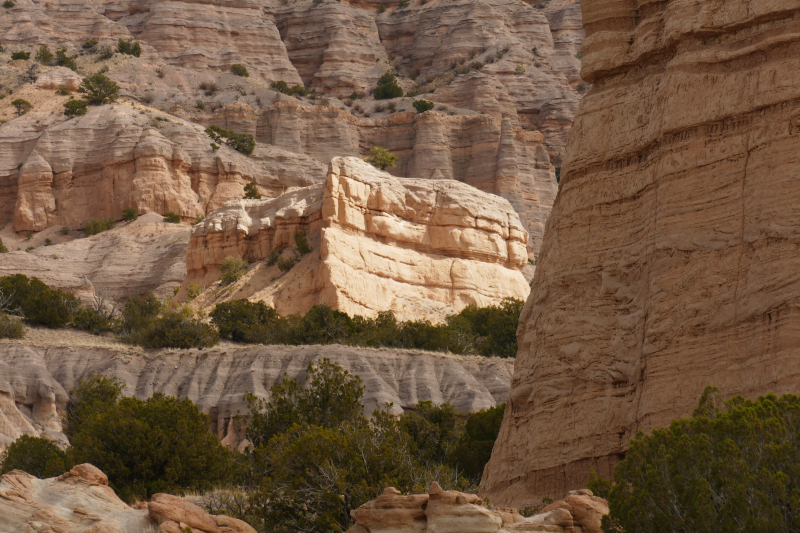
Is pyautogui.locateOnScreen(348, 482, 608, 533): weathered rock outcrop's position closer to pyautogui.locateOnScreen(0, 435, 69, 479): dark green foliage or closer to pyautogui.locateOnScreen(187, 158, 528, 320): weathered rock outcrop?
pyautogui.locateOnScreen(0, 435, 69, 479): dark green foliage

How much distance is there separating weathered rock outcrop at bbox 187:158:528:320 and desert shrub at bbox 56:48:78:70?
145 ft

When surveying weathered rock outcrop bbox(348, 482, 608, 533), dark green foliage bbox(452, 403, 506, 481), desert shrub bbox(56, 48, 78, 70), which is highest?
desert shrub bbox(56, 48, 78, 70)

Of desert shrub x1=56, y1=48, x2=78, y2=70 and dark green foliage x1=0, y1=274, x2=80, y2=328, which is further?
desert shrub x1=56, y1=48, x2=78, y2=70

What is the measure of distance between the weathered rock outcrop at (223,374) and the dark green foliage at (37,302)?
16.3 ft

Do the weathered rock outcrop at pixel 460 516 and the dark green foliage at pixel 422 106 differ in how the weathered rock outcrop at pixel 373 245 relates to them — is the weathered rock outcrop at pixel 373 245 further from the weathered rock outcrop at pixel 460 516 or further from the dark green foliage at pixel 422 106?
the weathered rock outcrop at pixel 460 516

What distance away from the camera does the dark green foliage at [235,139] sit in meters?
94.8

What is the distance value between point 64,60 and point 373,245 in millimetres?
56246

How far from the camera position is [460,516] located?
48.4 ft

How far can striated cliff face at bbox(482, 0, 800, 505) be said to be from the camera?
17609 millimetres

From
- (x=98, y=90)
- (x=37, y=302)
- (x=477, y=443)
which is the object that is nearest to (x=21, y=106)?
(x=98, y=90)

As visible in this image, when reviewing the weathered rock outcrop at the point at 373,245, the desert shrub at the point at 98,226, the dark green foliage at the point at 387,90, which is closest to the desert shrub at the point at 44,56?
the desert shrub at the point at 98,226

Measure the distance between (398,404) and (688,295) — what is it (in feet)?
91.3

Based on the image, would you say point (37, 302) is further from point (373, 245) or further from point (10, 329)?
point (373, 245)

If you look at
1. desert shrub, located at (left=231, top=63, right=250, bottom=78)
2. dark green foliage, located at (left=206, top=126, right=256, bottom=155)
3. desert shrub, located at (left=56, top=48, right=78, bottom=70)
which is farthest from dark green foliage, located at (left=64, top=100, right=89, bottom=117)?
desert shrub, located at (left=231, top=63, right=250, bottom=78)
